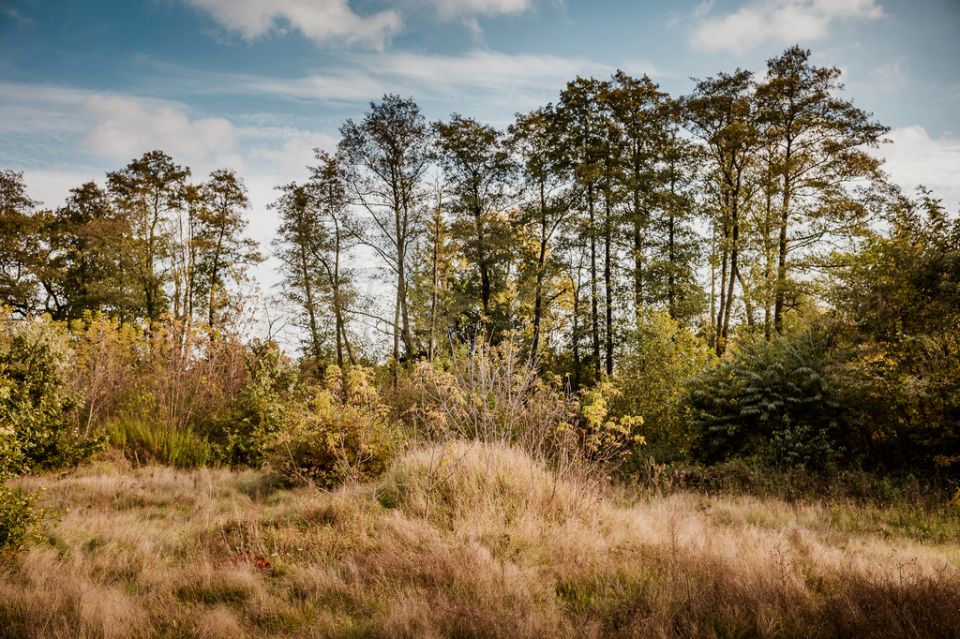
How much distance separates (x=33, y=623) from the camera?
338 cm

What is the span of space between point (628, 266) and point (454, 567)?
57.8 feet

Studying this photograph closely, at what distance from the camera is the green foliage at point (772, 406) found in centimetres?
1004

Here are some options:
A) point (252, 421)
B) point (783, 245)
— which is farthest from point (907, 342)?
point (252, 421)

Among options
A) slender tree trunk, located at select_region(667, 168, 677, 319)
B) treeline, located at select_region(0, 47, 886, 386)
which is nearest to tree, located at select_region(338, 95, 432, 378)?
treeline, located at select_region(0, 47, 886, 386)

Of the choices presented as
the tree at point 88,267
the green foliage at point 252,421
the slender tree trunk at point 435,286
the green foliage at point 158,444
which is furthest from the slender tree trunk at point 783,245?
the tree at point 88,267

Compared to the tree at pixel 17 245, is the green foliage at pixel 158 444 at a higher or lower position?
lower

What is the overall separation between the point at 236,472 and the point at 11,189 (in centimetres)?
2410

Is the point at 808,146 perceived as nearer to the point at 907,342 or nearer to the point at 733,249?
the point at 733,249

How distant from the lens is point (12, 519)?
4.19m

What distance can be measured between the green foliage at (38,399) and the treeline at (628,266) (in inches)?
67.6

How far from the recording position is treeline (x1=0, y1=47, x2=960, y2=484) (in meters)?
9.66

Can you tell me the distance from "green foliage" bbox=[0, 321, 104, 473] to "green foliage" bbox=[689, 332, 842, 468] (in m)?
11.3

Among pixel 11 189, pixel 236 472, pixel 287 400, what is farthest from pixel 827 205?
pixel 11 189

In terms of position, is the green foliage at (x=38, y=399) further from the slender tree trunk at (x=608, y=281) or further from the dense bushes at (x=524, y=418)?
the slender tree trunk at (x=608, y=281)
